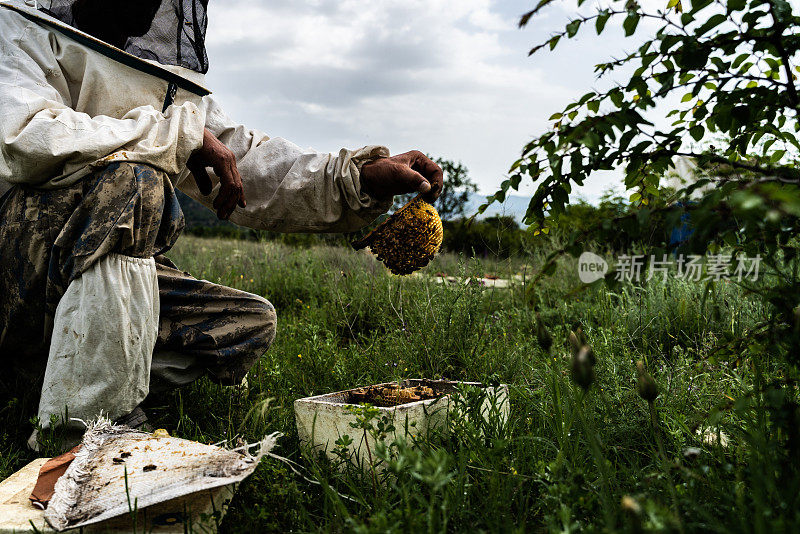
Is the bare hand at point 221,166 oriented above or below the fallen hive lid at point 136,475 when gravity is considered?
above

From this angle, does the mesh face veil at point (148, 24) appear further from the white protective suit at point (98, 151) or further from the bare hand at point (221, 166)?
the bare hand at point (221, 166)

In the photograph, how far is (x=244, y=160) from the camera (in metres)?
2.91

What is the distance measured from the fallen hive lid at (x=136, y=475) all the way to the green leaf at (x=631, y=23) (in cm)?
134

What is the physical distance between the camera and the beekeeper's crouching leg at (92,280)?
205cm

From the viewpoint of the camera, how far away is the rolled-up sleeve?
2.74 metres

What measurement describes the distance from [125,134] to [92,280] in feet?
1.76

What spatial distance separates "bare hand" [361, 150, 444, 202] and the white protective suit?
0.06 metres

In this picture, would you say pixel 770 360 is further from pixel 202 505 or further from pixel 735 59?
pixel 202 505

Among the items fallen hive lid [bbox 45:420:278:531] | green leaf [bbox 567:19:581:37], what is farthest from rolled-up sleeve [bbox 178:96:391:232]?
green leaf [bbox 567:19:581:37]

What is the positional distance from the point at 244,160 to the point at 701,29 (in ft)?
6.84

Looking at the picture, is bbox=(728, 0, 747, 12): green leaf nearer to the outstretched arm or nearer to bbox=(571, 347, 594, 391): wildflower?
bbox=(571, 347, 594, 391): wildflower

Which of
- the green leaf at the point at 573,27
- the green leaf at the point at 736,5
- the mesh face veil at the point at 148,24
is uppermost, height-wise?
the mesh face veil at the point at 148,24

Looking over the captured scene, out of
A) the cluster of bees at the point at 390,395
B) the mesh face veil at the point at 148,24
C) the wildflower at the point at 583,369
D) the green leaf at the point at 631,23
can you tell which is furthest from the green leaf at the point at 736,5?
the mesh face veil at the point at 148,24

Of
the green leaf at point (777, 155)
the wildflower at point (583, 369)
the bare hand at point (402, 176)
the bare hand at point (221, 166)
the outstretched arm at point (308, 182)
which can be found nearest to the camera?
the wildflower at point (583, 369)
